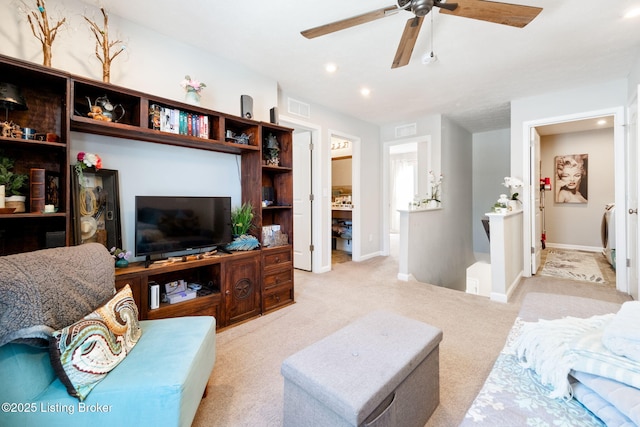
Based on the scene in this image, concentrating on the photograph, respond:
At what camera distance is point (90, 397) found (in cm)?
100

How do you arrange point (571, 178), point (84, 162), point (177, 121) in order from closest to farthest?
point (84, 162)
point (177, 121)
point (571, 178)

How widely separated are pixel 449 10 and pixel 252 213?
220 cm

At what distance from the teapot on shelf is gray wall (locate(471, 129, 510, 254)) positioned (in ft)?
20.9

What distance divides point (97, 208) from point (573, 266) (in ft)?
20.2

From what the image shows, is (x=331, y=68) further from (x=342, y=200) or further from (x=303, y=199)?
(x=342, y=200)

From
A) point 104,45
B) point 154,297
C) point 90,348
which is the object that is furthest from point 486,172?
point 90,348

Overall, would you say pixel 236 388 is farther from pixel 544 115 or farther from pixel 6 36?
pixel 544 115

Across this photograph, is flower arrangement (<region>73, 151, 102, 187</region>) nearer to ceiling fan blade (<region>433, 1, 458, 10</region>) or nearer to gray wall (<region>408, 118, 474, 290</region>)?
ceiling fan blade (<region>433, 1, 458, 10</region>)

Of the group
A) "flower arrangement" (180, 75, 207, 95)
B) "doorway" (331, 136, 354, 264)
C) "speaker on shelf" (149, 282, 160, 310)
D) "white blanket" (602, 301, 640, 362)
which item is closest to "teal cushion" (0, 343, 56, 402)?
"speaker on shelf" (149, 282, 160, 310)

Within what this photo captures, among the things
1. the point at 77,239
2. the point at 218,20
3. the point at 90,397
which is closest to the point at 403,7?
the point at 218,20

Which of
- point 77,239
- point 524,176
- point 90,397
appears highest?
point 524,176

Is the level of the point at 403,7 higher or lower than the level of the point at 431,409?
higher

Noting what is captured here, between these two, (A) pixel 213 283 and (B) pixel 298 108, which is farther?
(B) pixel 298 108

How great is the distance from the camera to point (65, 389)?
1015 millimetres
